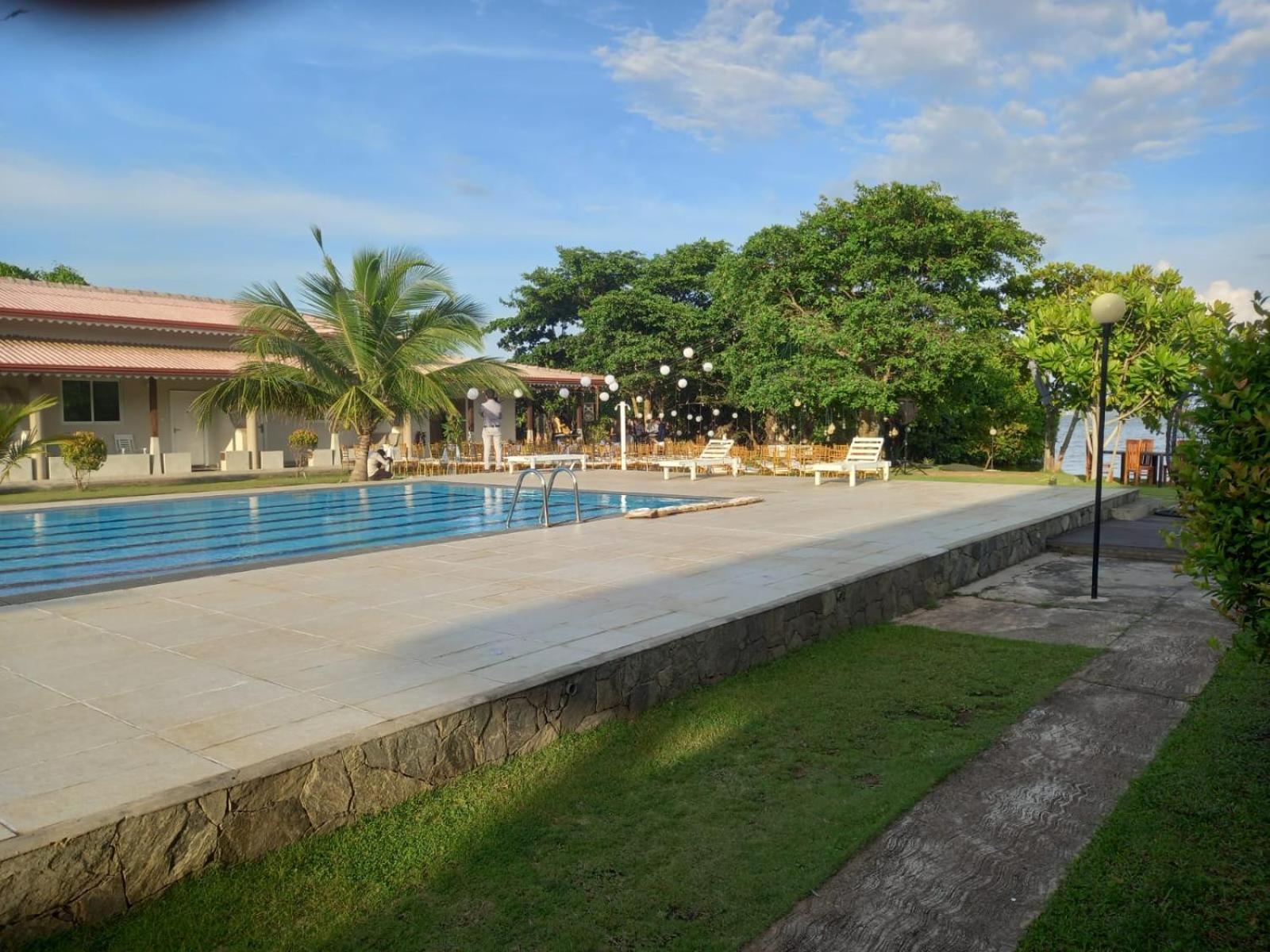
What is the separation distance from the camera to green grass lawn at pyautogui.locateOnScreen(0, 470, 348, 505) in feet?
47.6

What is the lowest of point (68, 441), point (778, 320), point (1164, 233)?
point (68, 441)

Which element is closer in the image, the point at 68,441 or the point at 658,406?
the point at 68,441

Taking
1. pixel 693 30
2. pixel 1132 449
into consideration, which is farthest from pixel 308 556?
pixel 1132 449

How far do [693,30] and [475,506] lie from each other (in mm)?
10836

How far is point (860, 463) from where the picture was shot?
16.0 m

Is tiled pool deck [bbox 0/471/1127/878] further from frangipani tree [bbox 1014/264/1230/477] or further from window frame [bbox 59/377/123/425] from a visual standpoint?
window frame [bbox 59/377/123/425]

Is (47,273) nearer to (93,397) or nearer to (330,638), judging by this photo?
(93,397)

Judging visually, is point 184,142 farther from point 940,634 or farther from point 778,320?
point 778,320

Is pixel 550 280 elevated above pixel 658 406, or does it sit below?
above

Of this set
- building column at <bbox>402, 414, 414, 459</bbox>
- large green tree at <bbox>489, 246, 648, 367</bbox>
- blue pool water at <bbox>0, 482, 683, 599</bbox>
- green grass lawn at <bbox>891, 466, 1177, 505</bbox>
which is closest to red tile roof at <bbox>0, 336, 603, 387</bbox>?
building column at <bbox>402, 414, 414, 459</bbox>

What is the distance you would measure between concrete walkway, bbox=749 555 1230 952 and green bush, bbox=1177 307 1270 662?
0.89 metres

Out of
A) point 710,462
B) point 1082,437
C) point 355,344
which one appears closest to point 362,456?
point 355,344

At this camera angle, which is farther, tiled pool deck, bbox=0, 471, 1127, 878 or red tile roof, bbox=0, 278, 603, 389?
red tile roof, bbox=0, 278, 603, 389

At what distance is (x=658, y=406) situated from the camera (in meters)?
31.0
